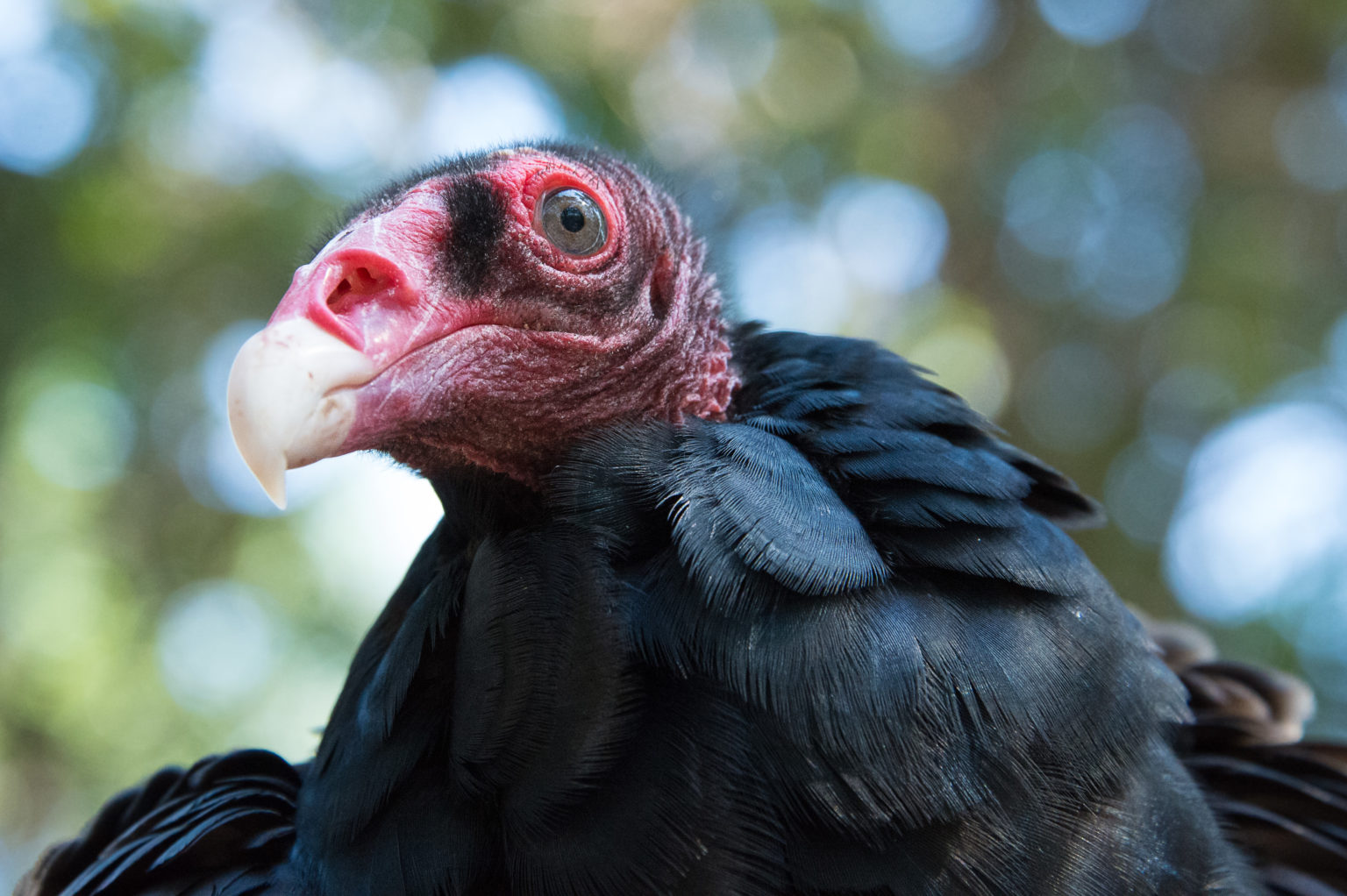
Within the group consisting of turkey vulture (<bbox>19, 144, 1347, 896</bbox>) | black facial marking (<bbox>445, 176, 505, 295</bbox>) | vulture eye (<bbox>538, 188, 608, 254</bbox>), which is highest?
vulture eye (<bbox>538, 188, 608, 254</bbox>)

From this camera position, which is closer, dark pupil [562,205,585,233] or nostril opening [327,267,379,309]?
nostril opening [327,267,379,309]

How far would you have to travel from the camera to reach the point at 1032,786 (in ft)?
5.08

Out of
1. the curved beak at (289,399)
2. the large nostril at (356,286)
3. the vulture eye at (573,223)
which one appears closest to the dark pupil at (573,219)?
the vulture eye at (573,223)

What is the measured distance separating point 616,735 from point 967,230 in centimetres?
652

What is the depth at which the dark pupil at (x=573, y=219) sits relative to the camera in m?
1.88

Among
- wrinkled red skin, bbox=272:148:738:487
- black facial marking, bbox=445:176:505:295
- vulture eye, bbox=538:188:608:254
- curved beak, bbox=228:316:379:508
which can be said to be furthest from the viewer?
vulture eye, bbox=538:188:608:254

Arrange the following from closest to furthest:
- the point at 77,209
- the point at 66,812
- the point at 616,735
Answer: the point at 616,735
the point at 77,209
the point at 66,812

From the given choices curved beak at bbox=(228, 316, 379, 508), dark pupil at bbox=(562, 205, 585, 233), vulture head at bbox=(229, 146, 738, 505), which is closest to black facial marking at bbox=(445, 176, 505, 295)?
vulture head at bbox=(229, 146, 738, 505)

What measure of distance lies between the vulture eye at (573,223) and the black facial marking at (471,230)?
9 centimetres

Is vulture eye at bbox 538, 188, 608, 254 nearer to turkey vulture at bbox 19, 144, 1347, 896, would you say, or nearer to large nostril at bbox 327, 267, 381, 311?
turkey vulture at bbox 19, 144, 1347, 896

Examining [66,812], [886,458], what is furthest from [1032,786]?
[66,812]

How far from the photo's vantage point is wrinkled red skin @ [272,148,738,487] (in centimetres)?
163

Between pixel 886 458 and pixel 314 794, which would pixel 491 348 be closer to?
pixel 886 458

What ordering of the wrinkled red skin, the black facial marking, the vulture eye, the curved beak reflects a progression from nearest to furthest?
the curved beak
the wrinkled red skin
the black facial marking
the vulture eye
